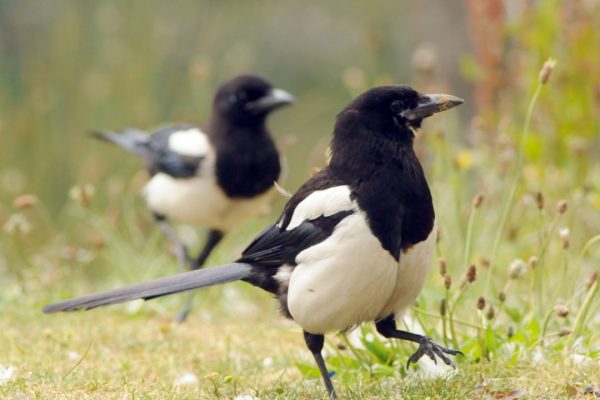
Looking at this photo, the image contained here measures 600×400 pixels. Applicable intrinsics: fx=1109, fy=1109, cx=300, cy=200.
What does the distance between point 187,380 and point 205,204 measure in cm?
143

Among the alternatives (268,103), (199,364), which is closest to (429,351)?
(199,364)

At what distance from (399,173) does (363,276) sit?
335 mm

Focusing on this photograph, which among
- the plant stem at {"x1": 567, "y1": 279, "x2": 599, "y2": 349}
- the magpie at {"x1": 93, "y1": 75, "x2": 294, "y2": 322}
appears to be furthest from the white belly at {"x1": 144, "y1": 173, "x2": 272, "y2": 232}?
the plant stem at {"x1": 567, "y1": 279, "x2": 599, "y2": 349}

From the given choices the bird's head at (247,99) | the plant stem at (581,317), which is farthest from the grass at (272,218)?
the bird's head at (247,99)

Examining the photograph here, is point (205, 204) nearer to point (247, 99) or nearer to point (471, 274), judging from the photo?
point (247, 99)

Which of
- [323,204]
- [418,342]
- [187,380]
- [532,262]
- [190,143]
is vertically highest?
[323,204]

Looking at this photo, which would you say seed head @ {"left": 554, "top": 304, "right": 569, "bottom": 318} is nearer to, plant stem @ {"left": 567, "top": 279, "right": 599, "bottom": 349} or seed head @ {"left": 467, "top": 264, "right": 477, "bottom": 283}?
plant stem @ {"left": 567, "top": 279, "right": 599, "bottom": 349}

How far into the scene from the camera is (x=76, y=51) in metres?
7.12

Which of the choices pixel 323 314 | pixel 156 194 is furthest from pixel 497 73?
pixel 323 314

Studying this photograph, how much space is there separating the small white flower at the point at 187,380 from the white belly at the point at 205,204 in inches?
51.3

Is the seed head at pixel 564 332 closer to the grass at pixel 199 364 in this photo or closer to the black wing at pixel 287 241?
the grass at pixel 199 364

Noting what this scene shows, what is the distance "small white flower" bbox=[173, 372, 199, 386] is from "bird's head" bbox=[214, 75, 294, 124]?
1617 mm

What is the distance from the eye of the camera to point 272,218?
6762 millimetres

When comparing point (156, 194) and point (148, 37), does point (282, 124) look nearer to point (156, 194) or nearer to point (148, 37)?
point (148, 37)
